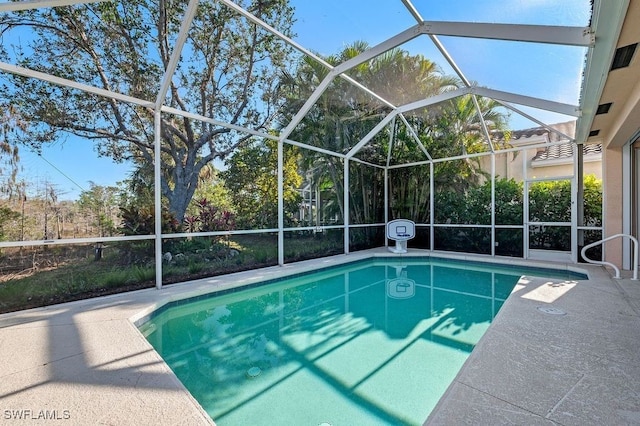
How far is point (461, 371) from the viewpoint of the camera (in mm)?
2312

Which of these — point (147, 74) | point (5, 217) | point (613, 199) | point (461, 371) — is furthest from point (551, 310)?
point (5, 217)

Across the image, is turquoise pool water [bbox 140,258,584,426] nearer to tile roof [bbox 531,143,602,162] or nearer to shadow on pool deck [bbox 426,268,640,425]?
shadow on pool deck [bbox 426,268,640,425]

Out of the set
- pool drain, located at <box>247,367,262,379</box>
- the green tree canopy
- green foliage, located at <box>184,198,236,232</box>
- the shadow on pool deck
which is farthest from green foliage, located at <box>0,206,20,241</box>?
the shadow on pool deck

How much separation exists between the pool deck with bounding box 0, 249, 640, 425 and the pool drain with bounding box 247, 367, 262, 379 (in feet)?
2.36

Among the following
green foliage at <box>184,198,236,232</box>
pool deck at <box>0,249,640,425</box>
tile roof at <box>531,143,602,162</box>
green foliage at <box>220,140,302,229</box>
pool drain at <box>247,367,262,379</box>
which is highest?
tile roof at <box>531,143,602,162</box>

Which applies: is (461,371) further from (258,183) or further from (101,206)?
(258,183)

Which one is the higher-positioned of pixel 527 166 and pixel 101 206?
pixel 527 166

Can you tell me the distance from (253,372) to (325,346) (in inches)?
35.9

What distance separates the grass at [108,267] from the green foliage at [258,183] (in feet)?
1.56

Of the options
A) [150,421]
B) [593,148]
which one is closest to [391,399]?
[150,421]

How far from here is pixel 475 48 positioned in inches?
182

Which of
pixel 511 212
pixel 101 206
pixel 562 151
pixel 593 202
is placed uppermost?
pixel 562 151


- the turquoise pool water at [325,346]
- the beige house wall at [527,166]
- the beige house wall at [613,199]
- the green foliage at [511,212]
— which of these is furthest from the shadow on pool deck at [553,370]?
the beige house wall at [527,166]

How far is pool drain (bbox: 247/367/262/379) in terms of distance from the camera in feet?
9.30
